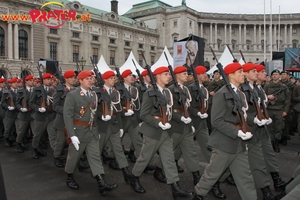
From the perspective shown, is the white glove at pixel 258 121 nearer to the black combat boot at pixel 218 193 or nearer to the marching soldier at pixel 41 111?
the black combat boot at pixel 218 193

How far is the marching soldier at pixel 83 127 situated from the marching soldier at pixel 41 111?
286 cm

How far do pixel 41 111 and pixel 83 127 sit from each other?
307 centimetres

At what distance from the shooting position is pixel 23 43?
39312 mm

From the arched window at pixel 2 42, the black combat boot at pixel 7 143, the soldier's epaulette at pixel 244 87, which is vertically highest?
the arched window at pixel 2 42

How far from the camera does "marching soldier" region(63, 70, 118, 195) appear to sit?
17.5 ft

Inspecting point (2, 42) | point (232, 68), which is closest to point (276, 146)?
point (232, 68)

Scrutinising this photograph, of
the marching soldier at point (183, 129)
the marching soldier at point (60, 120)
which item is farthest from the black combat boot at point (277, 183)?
the marching soldier at point (60, 120)

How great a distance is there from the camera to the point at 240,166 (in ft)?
13.9

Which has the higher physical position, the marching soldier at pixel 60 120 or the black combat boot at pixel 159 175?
the marching soldier at pixel 60 120

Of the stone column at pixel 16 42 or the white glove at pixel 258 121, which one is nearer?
the white glove at pixel 258 121

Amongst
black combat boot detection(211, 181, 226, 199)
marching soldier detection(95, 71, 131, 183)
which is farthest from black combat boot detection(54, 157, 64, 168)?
black combat boot detection(211, 181, 226, 199)

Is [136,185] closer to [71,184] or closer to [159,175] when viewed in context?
[159,175]

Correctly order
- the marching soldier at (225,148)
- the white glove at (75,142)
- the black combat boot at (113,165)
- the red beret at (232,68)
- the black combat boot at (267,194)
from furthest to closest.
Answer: the black combat boot at (113,165), the white glove at (75,142), the black combat boot at (267,194), the red beret at (232,68), the marching soldier at (225,148)

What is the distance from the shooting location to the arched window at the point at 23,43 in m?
39.1
